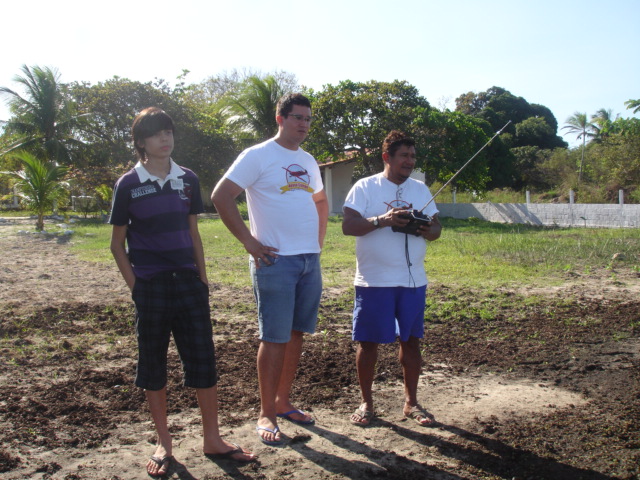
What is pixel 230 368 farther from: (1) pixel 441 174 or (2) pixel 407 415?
(1) pixel 441 174

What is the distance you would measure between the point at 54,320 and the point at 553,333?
205 inches

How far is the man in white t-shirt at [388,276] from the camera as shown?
3.57 metres

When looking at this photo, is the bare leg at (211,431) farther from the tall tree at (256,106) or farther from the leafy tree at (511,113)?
the leafy tree at (511,113)

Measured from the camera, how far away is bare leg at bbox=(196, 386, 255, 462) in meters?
3.04

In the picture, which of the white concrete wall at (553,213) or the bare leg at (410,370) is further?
the white concrete wall at (553,213)

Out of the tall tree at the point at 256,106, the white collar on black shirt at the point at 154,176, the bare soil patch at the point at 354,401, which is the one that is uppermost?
the tall tree at the point at 256,106

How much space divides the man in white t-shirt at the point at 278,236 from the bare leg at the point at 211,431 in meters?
0.26

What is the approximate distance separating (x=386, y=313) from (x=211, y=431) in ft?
4.10

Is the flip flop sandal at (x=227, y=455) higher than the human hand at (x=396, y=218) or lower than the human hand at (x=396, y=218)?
lower

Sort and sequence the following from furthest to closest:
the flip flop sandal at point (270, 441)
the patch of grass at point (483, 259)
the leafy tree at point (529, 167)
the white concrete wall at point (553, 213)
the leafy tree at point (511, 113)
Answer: the leafy tree at point (511, 113) < the leafy tree at point (529, 167) < the white concrete wall at point (553, 213) < the patch of grass at point (483, 259) < the flip flop sandal at point (270, 441)

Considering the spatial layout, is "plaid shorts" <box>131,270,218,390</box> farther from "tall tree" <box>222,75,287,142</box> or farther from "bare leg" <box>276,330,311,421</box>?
"tall tree" <box>222,75,287,142</box>

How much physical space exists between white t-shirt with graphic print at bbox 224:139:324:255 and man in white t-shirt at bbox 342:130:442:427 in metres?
0.35

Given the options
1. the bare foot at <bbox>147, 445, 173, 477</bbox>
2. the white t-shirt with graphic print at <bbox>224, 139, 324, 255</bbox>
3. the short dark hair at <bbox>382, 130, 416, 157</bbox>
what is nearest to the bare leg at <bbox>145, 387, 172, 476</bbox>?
the bare foot at <bbox>147, 445, 173, 477</bbox>

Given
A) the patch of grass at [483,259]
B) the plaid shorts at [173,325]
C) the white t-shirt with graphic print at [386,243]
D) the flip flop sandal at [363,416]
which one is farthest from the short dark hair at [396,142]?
the patch of grass at [483,259]
